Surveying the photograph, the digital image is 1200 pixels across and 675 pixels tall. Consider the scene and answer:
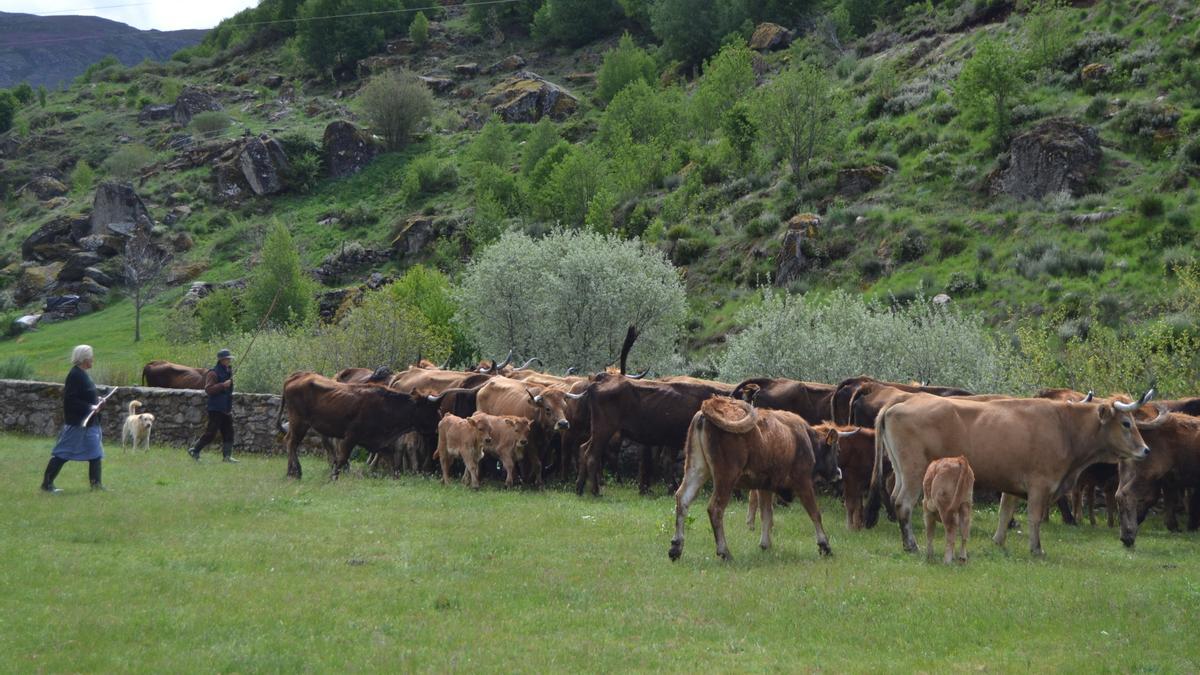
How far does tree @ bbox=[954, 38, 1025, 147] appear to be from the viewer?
51.3m

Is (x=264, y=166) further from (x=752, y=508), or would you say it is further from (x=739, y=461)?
(x=739, y=461)

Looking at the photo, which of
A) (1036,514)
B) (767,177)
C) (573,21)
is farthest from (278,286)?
(573,21)

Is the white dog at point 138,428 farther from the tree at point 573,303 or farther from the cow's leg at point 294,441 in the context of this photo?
the tree at point 573,303

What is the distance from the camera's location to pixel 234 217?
3666 inches

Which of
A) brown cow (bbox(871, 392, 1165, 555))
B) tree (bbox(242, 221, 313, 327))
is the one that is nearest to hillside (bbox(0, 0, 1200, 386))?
tree (bbox(242, 221, 313, 327))

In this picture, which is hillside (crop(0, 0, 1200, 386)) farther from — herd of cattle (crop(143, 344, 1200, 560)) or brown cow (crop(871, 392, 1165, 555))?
brown cow (crop(871, 392, 1165, 555))

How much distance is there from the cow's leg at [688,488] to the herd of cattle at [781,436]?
0.02 m

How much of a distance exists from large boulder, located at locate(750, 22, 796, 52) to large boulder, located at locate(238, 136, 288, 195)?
148 feet

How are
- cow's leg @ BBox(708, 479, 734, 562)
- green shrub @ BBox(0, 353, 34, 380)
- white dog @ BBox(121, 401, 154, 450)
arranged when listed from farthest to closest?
green shrub @ BBox(0, 353, 34, 380) < white dog @ BBox(121, 401, 154, 450) < cow's leg @ BBox(708, 479, 734, 562)

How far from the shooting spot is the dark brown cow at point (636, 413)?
63.7ft

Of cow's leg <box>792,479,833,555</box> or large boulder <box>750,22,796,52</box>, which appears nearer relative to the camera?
cow's leg <box>792,479,833,555</box>

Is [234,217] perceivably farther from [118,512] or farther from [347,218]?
[118,512]

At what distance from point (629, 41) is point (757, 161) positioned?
182ft

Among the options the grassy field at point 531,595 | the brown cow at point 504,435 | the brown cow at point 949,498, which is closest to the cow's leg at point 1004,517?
the grassy field at point 531,595
